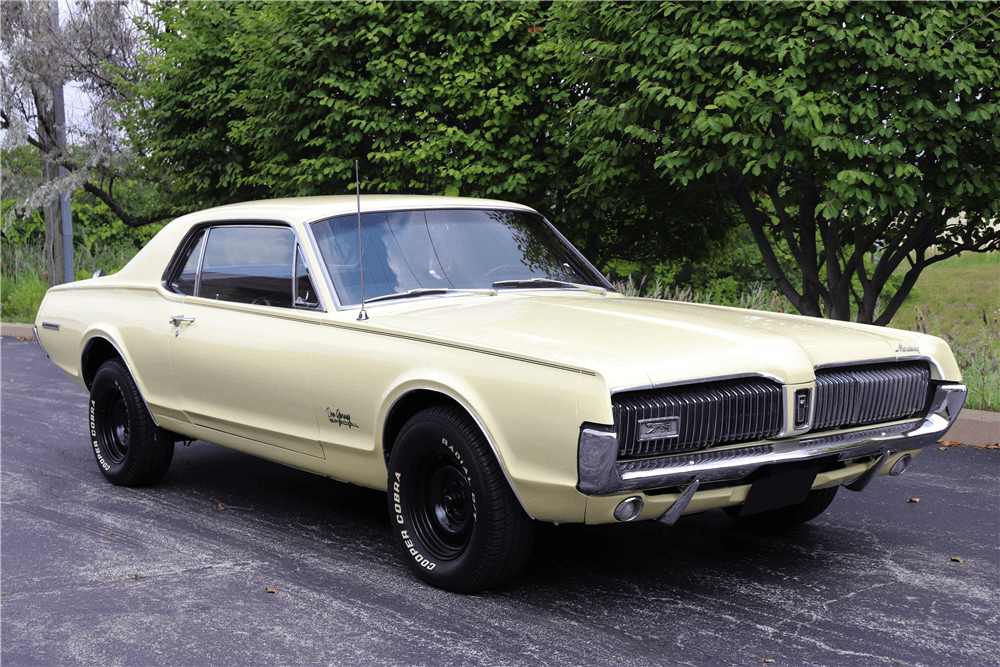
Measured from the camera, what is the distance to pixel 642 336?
13.2ft

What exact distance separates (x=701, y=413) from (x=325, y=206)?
240 centimetres

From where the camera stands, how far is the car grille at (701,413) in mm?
3605

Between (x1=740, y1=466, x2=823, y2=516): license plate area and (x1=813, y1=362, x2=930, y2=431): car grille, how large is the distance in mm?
202

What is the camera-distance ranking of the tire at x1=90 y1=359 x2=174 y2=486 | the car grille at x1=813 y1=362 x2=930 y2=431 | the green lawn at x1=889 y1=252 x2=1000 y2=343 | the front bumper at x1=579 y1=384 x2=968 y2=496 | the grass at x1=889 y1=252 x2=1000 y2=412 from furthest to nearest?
the green lawn at x1=889 y1=252 x2=1000 y2=343
the grass at x1=889 y1=252 x2=1000 y2=412
the tire at x1=90 y1=359 x2=174 y2=486
the car grille at x1=813 y1=362 x2=930 y2=431
the front bumper at x1=579 y1=384 x2=968 y2=496

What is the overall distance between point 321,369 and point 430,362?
28.7 inches

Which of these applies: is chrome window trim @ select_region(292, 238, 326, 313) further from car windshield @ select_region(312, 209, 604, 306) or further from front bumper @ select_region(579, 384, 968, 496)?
front bumper @ select_region(579, 384, 968, 496)

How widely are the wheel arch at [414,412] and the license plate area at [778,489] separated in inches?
34.3

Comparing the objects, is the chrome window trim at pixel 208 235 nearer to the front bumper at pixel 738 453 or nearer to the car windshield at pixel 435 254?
the car windshield at pixel 435 254

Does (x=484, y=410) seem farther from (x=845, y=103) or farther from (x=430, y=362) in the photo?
(x=845, y=103)

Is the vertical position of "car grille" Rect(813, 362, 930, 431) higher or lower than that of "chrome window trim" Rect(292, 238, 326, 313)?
lower

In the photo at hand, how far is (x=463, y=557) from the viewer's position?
410 cm

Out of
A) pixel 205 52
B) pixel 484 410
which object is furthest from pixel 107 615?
pixel 205 52

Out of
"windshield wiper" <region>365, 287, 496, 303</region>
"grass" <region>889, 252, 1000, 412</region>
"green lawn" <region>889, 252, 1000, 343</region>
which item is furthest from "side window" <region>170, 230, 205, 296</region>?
"green lawn" <region>889, 252, 1000, 343</region>

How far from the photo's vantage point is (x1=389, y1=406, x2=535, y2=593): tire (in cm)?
393
